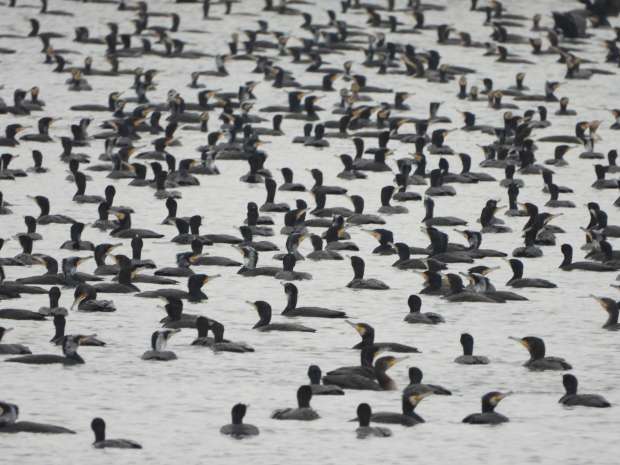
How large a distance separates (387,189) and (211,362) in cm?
1274

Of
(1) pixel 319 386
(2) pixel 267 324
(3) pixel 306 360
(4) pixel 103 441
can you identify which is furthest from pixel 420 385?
(2) pixel 267 324

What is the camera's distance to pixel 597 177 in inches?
1535

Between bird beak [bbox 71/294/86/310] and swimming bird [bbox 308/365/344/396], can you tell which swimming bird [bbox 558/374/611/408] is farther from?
bird beak [bbox 71/294/86/310]

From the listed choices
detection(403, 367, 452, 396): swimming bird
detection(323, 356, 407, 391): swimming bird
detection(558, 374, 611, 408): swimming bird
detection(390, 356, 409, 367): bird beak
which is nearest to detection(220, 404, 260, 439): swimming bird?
detection(403, 367, 452, 396): swimming bird

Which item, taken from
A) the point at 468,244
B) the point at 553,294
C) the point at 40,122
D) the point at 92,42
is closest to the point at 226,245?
the point at 468,244

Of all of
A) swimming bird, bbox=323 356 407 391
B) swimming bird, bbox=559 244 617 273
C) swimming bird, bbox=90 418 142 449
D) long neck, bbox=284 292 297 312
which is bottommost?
swimming bird, bbox=559 244 617 273

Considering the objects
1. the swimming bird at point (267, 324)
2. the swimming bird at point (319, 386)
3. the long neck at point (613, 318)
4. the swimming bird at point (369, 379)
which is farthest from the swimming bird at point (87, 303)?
the long neck at point (613, 318)

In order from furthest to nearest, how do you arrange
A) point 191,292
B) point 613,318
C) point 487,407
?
point 191,292 → point 613,318 → point 487,407

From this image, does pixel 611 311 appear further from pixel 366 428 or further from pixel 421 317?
pixel 366 428

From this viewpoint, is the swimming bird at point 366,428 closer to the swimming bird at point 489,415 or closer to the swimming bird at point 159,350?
the swimming bird at point 489,415

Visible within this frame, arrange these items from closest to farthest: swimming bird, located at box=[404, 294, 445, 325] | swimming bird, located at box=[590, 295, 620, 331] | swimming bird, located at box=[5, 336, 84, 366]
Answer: swimming bird, located at box=[5, 336, 84, 366]
swimming bird, located at box=[590, 295, 620, 331]
swimming bird, located at box=[404, 294, 445, 325]

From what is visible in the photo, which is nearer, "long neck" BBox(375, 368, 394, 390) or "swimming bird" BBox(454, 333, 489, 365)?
"long neck" BBox(375, 368, 394, 390)

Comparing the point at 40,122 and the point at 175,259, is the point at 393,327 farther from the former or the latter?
the point at 40,122

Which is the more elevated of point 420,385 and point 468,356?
point 420,385
